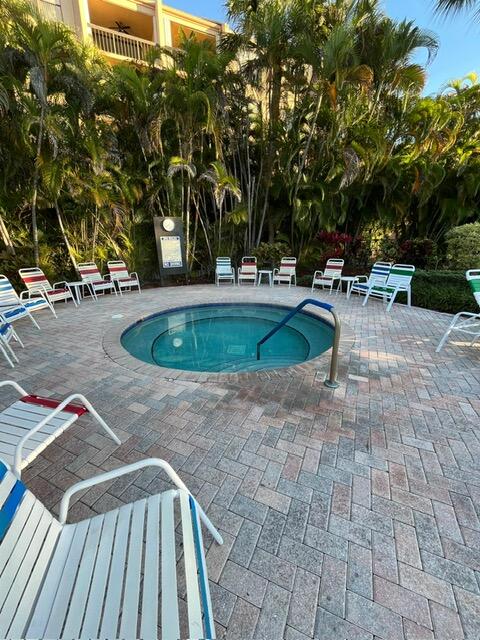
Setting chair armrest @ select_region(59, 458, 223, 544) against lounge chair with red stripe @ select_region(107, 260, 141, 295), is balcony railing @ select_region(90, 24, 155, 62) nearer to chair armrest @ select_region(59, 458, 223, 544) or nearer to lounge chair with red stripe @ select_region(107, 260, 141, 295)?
lounge chair with red stripe @ select_region(107, 260, 141, 295)

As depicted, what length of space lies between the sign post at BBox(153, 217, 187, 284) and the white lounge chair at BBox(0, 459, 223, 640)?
8.07m

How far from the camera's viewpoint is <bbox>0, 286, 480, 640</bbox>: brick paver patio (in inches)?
51.6

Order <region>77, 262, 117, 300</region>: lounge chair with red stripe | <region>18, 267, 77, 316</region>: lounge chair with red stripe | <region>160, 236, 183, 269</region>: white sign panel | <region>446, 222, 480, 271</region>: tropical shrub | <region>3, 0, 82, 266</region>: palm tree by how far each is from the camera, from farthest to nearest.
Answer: <region>160, 236, 183, 269</region>: white sign panel
<region>77, 262, 117, 300</region>: lounge chair with red stripe
<region>446, 222, 480, 271</region>: tropical shrub
<region>18, 267, 77, 316</region>: lounge chair with red stripe
<region>3, 0, 82, 266</region>: palm tree

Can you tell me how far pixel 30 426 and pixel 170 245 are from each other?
297 inches

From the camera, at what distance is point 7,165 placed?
241 inches

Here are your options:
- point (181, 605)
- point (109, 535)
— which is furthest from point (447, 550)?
point (109, 535)

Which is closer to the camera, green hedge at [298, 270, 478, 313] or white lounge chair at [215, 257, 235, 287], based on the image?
green hedge at [298, 270, 478, 313]

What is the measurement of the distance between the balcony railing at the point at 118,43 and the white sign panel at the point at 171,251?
828 cm

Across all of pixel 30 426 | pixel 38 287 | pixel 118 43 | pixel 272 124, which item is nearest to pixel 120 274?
pixel 38 287

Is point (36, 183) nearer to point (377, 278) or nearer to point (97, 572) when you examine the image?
point (97, 572)

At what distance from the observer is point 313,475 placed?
77.8 inches

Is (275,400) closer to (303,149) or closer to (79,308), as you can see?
(79,308)

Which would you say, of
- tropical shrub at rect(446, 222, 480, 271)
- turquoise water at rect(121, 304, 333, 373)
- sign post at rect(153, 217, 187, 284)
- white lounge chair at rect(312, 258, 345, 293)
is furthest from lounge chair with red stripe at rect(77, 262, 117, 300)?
tropical shrub at rect(446, 222, 480, 271)

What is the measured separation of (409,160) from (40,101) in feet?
31.6
